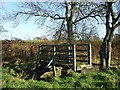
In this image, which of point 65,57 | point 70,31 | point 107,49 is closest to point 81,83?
point 65,57

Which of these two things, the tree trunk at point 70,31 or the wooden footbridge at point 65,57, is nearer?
the wooden footbridge at point 65,57

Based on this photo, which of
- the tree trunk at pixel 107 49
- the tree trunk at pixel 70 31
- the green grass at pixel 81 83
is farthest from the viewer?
the tree trunk at pixel 70 31

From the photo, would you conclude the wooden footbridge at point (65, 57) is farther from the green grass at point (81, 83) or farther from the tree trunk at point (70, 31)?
the green grass at point (81, 83)

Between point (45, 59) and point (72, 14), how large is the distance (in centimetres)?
335

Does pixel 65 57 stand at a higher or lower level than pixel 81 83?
higher

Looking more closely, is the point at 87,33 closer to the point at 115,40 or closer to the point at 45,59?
the point at 115,40

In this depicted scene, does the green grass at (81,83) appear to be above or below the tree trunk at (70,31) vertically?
below

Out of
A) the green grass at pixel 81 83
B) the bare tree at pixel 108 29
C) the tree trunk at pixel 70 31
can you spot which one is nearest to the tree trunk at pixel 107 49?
the bare tree at pixel 108 29

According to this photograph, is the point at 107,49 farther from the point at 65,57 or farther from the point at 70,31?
the point at 70,31

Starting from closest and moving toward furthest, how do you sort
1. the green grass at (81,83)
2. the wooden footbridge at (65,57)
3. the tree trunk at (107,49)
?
the green grass at (81,83)
the wooden footbridge at (65,57)
the tree trunk at (107,49)

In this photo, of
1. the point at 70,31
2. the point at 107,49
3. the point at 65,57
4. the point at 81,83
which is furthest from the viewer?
the point at 70,31

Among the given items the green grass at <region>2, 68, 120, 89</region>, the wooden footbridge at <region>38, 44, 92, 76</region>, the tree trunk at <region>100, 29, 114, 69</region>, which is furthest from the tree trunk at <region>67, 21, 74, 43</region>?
the green grass at <region>2, 68, 120, 89</region>

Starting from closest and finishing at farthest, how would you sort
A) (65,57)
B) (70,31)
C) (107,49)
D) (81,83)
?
(81,83)
(65,57)
(107,49)
(70,31)

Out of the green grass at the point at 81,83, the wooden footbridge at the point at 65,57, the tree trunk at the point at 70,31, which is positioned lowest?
the green grass at the point at 81,83
